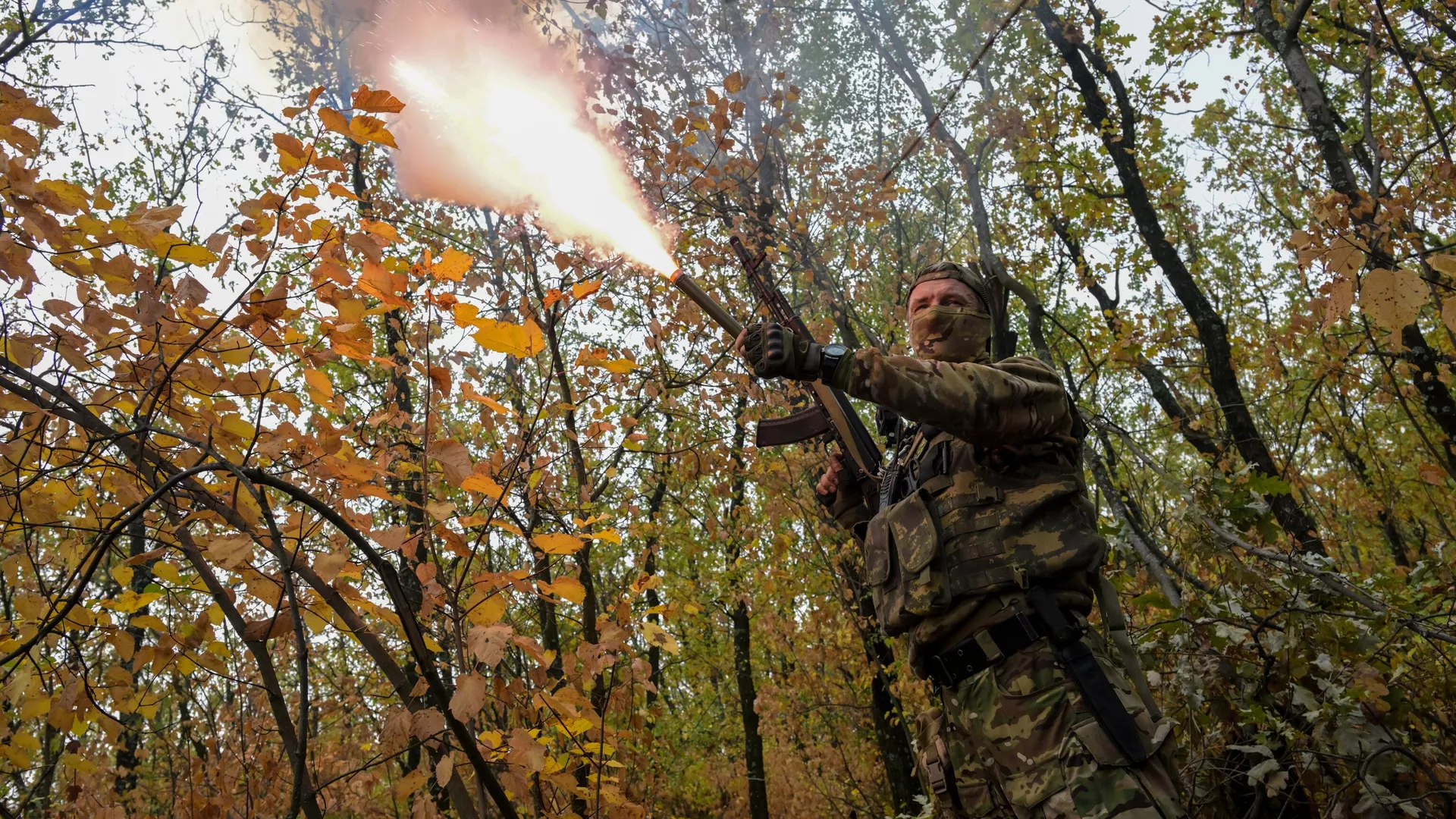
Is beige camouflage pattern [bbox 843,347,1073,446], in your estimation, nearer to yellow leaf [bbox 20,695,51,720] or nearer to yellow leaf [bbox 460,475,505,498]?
yellow leaf [bbox 460,475,505,498]

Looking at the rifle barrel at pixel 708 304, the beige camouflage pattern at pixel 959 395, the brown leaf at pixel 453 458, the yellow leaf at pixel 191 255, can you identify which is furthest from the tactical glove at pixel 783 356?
the yellow leaf at pixel 191 255

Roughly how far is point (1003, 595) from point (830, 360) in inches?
42.6

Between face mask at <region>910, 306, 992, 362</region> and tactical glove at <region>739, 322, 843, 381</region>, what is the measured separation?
74 centimetres

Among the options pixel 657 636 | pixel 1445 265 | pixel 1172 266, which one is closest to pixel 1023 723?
pixel 657 636

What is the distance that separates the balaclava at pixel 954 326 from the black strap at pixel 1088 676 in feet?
3.69

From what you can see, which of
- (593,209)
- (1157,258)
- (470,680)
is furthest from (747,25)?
(470,680)

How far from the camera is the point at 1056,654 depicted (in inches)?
116

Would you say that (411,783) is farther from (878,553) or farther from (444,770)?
(878,553)

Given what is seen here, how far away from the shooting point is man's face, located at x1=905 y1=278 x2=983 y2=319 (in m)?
3.75

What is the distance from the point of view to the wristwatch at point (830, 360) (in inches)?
124

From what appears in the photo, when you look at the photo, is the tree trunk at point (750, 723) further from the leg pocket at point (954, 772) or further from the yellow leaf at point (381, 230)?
the yellow leaf at point (381, 230)

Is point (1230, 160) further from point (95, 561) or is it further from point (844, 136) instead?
point (95, 561)

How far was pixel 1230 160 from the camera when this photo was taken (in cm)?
1850

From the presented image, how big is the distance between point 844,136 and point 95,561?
17339 millimetres
